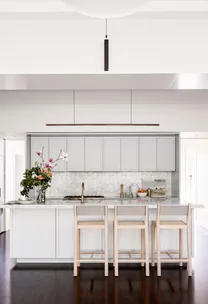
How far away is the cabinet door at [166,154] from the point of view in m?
7.12

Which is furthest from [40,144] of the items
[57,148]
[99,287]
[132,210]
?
[99,287]

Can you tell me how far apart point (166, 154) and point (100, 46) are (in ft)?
14.3

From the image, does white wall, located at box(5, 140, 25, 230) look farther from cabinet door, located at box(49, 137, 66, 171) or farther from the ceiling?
the ceiling

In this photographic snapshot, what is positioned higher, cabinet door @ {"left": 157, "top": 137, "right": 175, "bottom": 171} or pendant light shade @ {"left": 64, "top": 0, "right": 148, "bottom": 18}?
pendant light shade @ {"left": 64, "top": 0, "right": 148, "bottom": 18}

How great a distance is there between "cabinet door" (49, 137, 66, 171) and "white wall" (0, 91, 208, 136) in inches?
14.5

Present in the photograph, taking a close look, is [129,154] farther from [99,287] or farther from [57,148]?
[99,287]

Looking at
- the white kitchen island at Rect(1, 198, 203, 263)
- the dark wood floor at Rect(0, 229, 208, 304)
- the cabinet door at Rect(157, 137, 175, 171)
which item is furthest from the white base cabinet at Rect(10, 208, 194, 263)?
the cabinet door at Rect(157, 137, 175, 171)

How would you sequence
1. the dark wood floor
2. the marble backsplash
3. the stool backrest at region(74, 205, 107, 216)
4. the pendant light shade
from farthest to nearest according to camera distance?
the marble backsplash, the stool backrest at region(74, 205, 107, 216), the dark wood floor, the pendant light shade

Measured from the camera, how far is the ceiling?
2.89 metres

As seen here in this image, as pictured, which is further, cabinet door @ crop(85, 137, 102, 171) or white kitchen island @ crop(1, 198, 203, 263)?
cabinet door @ crop(85, 137, 102, 171)

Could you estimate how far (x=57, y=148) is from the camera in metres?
7.13

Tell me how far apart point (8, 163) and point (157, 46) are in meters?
6.36

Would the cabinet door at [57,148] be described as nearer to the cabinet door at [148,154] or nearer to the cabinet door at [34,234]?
the cabinet door at [148,154]

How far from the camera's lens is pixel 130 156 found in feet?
23.4
